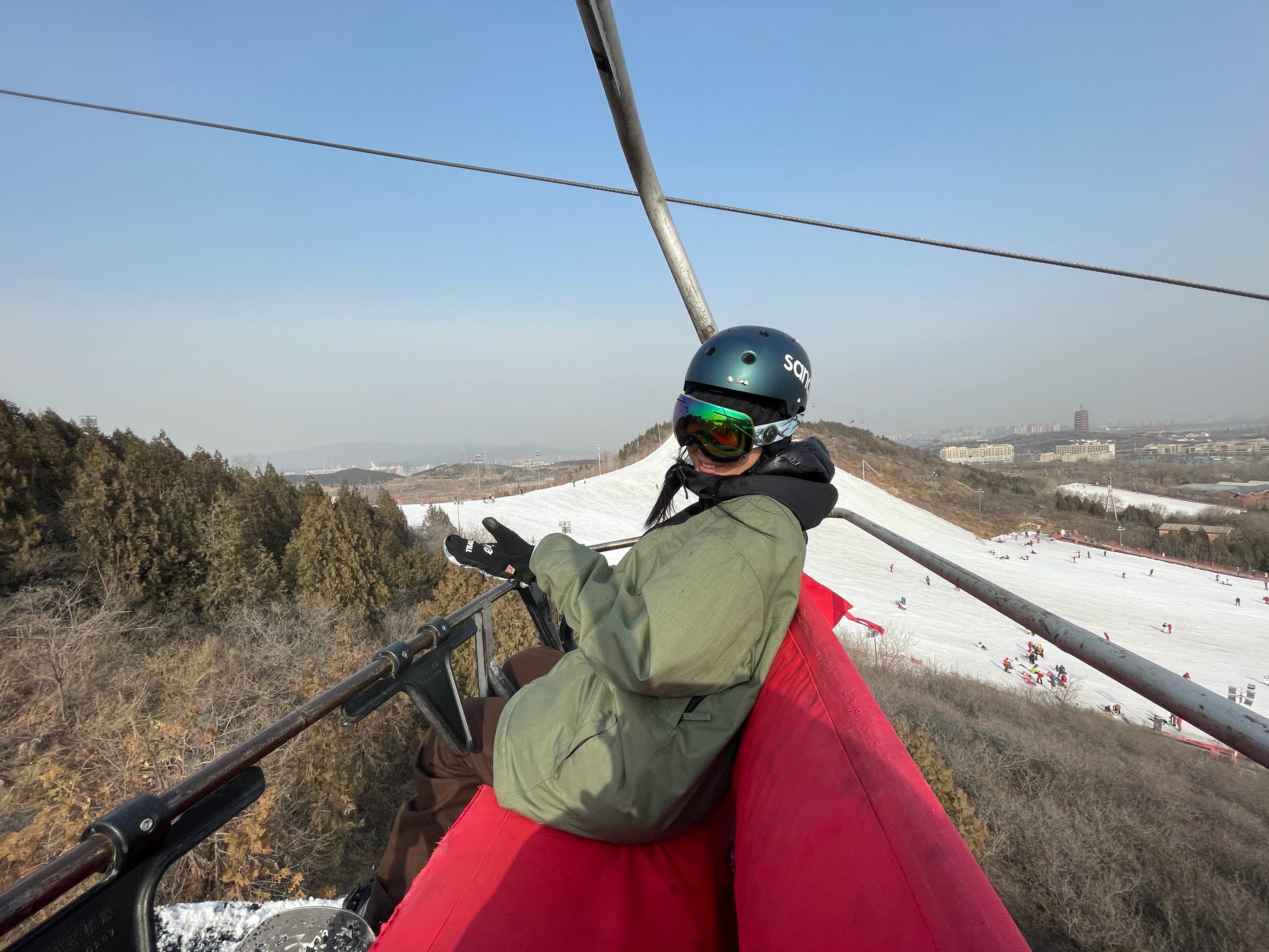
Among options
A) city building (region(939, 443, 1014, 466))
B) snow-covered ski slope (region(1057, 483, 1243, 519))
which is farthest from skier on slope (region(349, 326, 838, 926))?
city building (region(939, 443, 1014, 466))

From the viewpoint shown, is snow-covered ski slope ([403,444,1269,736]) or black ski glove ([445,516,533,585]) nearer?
black ski glove ([445,516,533,585])

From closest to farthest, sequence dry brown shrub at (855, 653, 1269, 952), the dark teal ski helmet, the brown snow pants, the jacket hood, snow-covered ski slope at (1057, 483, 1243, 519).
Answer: the jacket hood, the brown snow pants, the dark teal ski helmet, dry brown shrub at (855, 653, 1269, 952), snow-covered ski slope at (1057, 483, 1243, 519)

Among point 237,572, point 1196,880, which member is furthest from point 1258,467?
point 237,572

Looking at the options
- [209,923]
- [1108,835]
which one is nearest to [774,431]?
[209,923]

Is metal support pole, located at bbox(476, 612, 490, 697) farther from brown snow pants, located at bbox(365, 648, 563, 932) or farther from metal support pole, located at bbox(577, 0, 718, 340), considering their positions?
metal support pole, located at bbox(577, 0, 718, 340)

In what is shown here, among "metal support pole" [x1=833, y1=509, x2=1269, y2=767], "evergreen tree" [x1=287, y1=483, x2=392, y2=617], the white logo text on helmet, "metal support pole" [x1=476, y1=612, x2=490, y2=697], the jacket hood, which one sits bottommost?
"evergreen tree" [x1=287, y1=483, x2=392, y2=617]

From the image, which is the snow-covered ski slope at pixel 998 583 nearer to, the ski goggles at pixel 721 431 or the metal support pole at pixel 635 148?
the metal support pole at pixel 635 148

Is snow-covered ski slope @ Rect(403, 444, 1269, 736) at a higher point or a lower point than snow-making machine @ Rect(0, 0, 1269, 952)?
lower

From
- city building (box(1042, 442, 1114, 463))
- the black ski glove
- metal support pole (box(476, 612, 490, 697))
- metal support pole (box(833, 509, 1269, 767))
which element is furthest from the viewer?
city building (box(1042, 442, 1114, 463))
